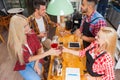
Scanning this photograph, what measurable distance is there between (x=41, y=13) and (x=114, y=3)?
315 centimetres

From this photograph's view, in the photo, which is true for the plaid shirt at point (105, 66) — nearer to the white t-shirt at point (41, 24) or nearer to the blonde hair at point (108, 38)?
the blonde hair at point (108, 38)

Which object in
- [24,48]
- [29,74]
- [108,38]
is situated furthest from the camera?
[29,74]

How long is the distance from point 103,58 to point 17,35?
40.5 inches

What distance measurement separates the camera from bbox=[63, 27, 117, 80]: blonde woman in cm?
128

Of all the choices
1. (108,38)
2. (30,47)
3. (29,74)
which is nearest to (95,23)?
(108,38)

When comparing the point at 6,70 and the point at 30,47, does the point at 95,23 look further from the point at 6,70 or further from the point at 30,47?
the point at 6,70

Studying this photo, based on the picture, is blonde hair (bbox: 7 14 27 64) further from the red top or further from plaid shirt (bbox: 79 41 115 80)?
plaid shirt (bbox: 79 41 115 80)

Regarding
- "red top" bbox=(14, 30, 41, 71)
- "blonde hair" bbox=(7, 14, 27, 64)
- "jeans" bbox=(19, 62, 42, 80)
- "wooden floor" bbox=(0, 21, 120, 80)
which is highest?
"blonde hair" bbox=(7, 14, 27, 64)

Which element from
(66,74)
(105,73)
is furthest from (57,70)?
(105,73)

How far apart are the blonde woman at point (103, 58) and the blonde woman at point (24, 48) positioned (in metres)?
0.45

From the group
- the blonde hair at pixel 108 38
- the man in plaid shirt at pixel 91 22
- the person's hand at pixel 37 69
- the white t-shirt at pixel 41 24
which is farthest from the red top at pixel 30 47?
the blonde hair at pixel 108 38

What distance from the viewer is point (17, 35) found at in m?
1.52

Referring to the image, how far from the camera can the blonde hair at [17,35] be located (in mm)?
1492

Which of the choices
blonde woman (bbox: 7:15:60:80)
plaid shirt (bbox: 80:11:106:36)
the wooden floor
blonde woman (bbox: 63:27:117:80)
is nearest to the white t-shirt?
blonde woman (bbox: 7:15:60:80)
